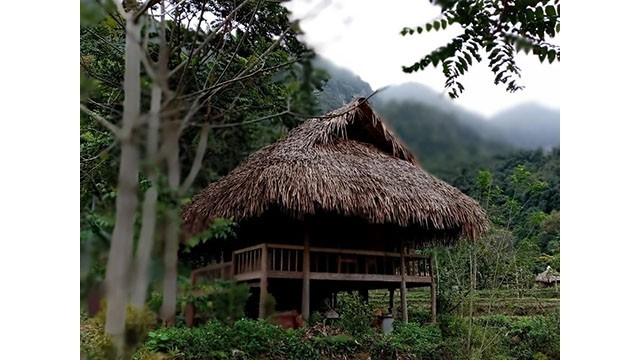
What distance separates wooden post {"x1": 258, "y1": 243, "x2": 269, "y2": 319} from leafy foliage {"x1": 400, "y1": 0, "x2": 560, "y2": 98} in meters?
0.79

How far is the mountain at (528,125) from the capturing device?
8.57ft

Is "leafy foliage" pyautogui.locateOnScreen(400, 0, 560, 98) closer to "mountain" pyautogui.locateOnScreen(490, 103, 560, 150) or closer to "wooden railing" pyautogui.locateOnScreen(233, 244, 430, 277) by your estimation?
"mountain" pyautogui.locateOnScreen(490, 103, 560, 150)

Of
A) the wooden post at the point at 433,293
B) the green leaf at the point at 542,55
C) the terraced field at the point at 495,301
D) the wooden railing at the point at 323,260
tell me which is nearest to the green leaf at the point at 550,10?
the green leaf at the point at 542,55

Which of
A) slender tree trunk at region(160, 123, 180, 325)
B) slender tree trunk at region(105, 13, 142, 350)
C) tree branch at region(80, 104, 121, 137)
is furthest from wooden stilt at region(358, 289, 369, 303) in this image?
tree branch at region(80, 104, 121, 137)

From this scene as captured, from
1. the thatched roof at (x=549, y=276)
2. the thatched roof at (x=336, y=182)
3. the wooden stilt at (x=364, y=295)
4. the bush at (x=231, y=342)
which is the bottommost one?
the bush at (x=231, y=342)

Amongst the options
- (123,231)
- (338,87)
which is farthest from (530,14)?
(123,231)

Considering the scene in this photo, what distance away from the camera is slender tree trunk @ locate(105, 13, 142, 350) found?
1.98 metres

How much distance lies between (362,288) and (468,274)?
0.95 meters

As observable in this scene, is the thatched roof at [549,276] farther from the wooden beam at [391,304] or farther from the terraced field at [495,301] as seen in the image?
the wooden beam at [391,304]

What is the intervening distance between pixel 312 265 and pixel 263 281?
263mm

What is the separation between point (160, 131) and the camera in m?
1.99
